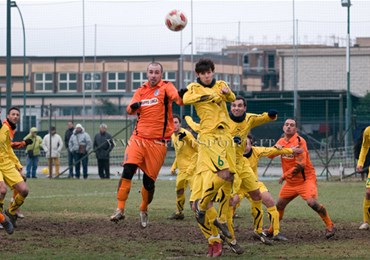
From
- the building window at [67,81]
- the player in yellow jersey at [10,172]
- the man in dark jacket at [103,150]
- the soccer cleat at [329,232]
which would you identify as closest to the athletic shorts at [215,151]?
the soccer cleat at [329,232]

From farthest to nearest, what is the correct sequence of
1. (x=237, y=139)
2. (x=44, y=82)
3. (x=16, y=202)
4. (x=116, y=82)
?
(x=44, y=82), (x=116, y=82), (x=16, y=202), (x=237, y=139)

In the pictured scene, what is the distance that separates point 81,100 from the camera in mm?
51812

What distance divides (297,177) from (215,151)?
10.5ft

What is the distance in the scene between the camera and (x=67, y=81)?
174ft

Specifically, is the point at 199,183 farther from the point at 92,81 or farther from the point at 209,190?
the point at 92,81

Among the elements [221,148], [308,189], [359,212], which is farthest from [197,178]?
[359,212]

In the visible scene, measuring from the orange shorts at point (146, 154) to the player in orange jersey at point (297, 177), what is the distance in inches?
83.2

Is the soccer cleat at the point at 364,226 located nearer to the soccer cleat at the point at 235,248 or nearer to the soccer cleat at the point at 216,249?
the soccer cleat at the point at 235,248

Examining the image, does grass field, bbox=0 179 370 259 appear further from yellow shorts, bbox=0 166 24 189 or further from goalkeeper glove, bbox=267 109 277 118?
goalkeeper glove, bbox=267 109 277 118

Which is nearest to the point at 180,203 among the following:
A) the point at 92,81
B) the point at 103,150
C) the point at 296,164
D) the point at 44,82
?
the point at 296,164

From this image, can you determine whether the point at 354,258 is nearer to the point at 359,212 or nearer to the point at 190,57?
the point at 359,212

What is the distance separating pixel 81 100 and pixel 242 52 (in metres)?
9.60

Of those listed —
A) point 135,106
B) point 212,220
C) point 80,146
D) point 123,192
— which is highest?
point 135,106

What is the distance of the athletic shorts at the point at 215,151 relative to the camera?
12.8 m
